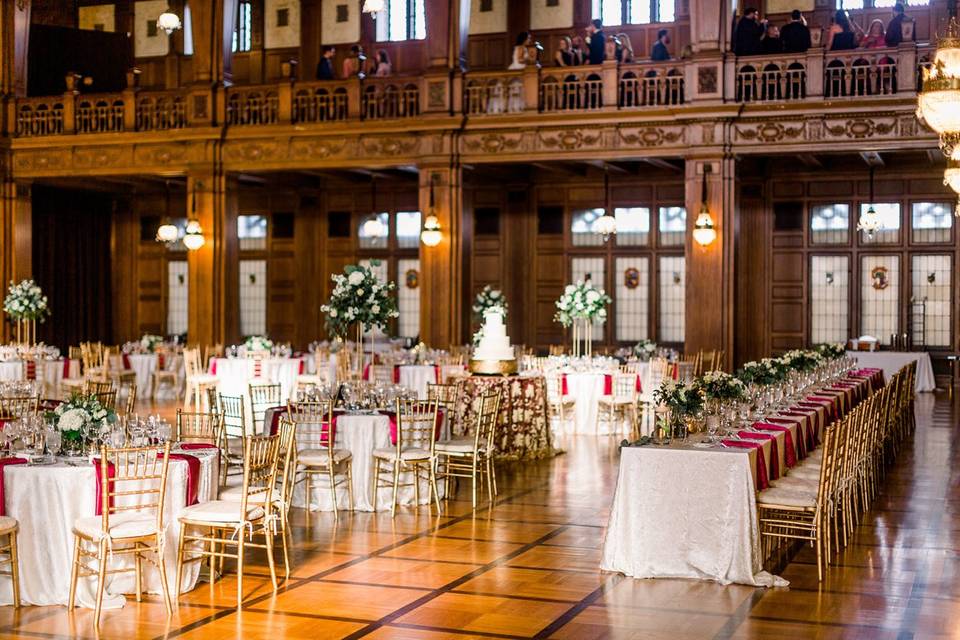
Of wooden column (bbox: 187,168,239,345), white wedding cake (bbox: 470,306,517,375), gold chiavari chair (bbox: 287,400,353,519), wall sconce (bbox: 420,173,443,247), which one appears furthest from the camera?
wooden column (bbox: 187,168,239,345)

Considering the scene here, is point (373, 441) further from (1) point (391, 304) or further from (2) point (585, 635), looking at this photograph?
(2) point (585, 635)

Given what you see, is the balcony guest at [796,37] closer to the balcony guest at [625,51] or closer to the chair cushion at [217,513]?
the balcony guest at [625,51]

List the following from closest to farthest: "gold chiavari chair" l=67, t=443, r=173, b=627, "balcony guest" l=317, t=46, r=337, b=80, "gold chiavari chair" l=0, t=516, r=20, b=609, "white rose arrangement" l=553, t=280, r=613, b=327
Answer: "gold chiavari chair" l=67, t=443, r=173, b=627 → "gold chiavari chair" l=0, t=516, r=20, b=609 → "white rose arrangement" l=553, t=280, r=613, b=327 → "balcony guest" l=317, t=46, r=337, b=80

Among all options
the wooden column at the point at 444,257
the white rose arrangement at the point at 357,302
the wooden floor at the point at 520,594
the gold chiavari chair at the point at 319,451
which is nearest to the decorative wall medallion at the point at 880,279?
the wooden column at the point at 444,257

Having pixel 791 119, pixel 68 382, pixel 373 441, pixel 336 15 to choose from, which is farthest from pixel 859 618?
pixel 336 15

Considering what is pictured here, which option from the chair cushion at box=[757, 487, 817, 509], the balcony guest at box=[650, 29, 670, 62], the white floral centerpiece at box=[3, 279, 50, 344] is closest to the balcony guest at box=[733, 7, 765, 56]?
the balcony guest at box=[650, 29, 670, 62]

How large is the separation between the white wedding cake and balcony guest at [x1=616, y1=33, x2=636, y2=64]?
234 inches

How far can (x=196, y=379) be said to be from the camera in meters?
16.3

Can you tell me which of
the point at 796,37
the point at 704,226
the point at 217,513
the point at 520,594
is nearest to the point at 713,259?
the point at 704,226

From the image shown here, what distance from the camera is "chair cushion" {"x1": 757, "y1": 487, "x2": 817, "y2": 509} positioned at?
23.5ft

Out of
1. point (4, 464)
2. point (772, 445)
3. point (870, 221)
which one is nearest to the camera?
point (4, 464)

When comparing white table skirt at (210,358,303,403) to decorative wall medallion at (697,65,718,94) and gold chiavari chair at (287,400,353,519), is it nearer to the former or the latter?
decorative wall medallion at (697,65,718,94)

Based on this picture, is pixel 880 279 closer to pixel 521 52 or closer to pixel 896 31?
pixel 896 31

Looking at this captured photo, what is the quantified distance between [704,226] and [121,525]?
34.9 ft
